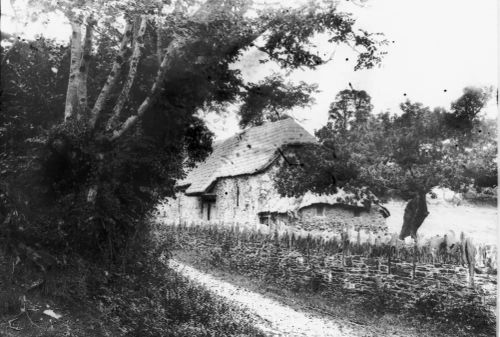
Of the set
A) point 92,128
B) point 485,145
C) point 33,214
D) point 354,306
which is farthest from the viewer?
point 485,145

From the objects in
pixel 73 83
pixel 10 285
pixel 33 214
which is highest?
pixel 73 83

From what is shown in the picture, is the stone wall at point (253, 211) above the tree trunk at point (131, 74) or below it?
below

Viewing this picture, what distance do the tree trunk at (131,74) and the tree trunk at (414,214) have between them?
9240 mm

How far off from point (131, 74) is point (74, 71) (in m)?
0.97

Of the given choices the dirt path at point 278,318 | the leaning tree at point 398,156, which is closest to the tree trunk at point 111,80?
the leaning tree at point 398,156

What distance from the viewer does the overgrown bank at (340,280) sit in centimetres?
762

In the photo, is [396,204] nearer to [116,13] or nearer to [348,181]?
[348,181]

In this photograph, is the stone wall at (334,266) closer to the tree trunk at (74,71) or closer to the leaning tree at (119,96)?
the leaning tree at (119,96)

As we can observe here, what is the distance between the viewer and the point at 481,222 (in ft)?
30.6

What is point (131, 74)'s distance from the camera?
23.8ft

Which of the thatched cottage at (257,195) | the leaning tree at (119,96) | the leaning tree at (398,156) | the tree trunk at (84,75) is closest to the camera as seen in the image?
the leaning tree at (119,96)

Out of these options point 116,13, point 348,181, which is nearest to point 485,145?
point 348,181

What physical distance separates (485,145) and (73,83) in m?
9.22

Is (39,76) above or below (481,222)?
above
